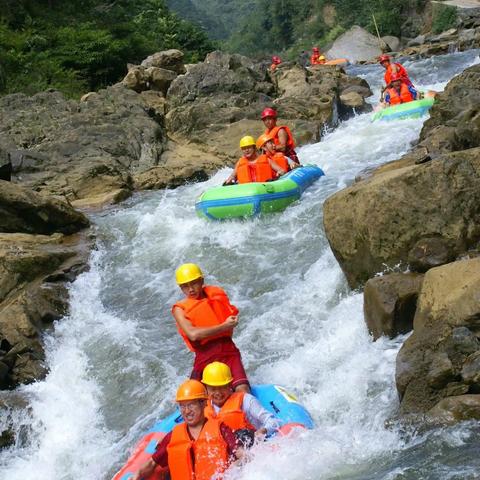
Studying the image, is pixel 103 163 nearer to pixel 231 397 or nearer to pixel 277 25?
pixel 231 397

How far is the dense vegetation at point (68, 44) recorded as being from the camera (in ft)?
62.4

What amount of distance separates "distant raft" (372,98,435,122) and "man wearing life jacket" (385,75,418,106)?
908 mm

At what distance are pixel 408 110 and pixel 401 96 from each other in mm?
1315

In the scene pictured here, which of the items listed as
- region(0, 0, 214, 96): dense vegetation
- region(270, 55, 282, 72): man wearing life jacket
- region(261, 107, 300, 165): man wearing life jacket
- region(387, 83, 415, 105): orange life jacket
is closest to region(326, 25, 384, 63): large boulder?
region(270, 55, 282, 72): man wearing life jacket

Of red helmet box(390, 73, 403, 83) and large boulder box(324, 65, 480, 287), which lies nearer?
large boulder box(324, 65, 480, 287)

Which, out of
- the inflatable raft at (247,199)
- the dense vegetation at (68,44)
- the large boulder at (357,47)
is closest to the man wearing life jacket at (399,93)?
the inflatable raft at (247,199)

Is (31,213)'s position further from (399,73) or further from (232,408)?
(399,73)

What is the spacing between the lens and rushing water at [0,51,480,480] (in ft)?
14.3

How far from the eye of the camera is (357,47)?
111 feet

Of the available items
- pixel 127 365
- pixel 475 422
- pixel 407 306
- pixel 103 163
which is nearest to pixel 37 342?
pixel 127 365

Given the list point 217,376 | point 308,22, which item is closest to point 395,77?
point 217,376

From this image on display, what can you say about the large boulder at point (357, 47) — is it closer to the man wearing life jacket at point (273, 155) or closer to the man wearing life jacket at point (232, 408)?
the man wearing life jacket at point (273, 155)

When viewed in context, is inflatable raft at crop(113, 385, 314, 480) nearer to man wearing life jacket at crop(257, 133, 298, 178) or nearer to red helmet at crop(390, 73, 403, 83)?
man wearing life jacket at crop(257, 133, 298, 178)

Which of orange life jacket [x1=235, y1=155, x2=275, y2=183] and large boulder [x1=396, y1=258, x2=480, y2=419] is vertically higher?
orange life jacket [x1=235, y1=155, x2=275, y2=183]
